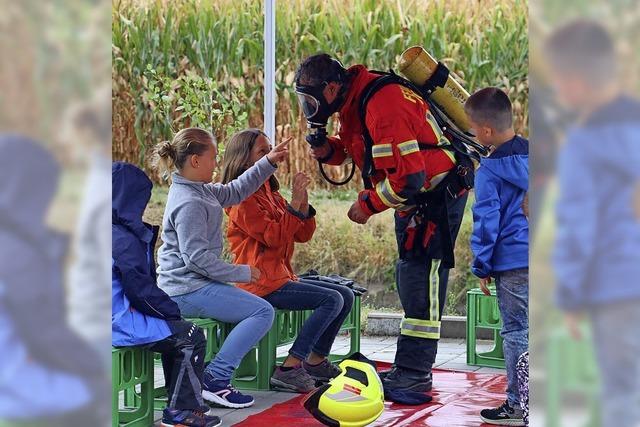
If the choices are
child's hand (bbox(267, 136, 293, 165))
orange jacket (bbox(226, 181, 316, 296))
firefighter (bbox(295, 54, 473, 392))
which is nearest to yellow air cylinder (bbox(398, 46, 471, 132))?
firefighter (bbox(295, 54, 473, 392))

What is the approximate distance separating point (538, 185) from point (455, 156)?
3219 millimetres

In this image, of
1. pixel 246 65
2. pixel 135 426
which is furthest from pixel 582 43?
pixel 246 65

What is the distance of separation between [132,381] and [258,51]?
6.06m

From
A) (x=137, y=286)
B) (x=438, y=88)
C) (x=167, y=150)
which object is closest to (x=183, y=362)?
(x=137, y=286)

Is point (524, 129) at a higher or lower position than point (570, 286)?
higher

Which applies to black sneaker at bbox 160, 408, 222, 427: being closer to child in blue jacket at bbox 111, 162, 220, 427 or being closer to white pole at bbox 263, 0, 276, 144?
child in blue jacket at bbox 111, 162, 220, 427

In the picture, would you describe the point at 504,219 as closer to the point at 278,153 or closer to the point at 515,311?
the point at 515,311

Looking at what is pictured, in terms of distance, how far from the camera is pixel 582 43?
2.93 meters

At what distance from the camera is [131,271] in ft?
16.8

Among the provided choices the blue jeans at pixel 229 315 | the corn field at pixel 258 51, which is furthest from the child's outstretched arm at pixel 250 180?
the corn field at pixel 258 51

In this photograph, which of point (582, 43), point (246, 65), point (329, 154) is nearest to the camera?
point (582, 43)

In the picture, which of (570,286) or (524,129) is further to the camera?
(524,129)

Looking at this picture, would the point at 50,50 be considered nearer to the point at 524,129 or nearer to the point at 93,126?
the point at 93,126

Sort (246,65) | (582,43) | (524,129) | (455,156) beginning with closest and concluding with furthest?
(582,43) → (455,156) → (524,129) → (246,65)
